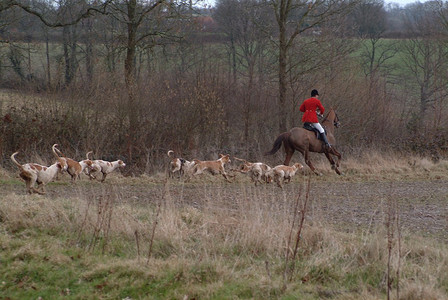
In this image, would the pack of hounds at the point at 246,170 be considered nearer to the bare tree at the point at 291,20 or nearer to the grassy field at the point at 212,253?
the grassy field at the point at 212,253

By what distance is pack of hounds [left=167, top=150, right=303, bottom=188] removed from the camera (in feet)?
48.8

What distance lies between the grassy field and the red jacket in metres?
6.84

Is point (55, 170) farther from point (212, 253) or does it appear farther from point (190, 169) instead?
point (212, 253)

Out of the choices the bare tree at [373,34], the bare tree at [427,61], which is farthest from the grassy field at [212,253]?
the bare tree at [373,34]

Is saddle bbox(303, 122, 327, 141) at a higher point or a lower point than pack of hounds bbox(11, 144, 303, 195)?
higher

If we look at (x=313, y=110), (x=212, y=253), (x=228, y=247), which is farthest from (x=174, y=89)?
(x=212, y=253)

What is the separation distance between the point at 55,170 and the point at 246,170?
5309 millimetres

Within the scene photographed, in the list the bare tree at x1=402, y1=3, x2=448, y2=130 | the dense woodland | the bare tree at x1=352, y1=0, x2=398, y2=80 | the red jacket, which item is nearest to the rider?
the red jacket

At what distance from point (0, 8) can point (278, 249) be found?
595 inches

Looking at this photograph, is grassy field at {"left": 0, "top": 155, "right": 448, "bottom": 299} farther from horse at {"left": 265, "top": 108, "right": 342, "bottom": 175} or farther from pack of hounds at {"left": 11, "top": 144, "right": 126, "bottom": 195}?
horse at {"left": 265, "top": 108, "right": 342, "bottom": 175}

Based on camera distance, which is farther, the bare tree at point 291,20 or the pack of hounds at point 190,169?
the bare tree at point 291,20

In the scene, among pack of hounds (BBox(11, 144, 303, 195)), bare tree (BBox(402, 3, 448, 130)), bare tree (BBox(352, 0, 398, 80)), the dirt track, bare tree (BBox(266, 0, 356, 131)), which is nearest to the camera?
the dirt track

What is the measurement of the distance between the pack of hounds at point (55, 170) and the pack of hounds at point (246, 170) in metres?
1.75

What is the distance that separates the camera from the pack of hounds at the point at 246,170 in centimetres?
1488
